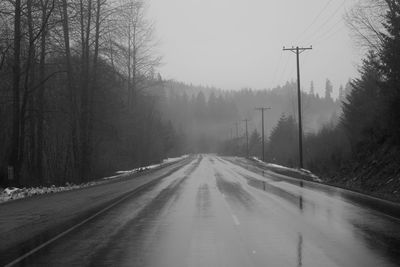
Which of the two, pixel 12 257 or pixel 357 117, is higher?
pixel 357 117

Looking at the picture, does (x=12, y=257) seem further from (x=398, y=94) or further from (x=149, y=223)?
(x=398, y=94)

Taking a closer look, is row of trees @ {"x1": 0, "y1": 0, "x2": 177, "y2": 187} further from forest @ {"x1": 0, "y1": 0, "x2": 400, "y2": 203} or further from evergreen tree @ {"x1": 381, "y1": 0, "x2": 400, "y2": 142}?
evergreen tree @ {"x1": 381, "y1": 0, "x2": 400, "y2": 142}

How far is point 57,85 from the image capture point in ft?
121

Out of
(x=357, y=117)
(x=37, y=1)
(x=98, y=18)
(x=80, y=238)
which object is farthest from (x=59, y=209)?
(x=357, y=117)

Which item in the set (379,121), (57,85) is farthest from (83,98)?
(379,121)

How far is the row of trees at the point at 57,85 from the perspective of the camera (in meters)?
26.4

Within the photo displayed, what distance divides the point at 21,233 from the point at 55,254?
2.99 meters

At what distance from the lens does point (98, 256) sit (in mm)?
8633

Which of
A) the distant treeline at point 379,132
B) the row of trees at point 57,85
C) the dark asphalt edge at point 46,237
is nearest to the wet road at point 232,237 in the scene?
the dark asphalt edge at point 46,237

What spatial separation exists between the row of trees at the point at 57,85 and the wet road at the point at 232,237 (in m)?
13.5

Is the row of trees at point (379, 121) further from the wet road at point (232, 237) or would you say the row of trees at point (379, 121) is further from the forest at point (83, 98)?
the wet road at point (232, 237)

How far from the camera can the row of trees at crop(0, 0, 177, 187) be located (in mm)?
26439

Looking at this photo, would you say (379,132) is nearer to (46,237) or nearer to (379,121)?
(379,121)

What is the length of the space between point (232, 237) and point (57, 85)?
29.1 metres
